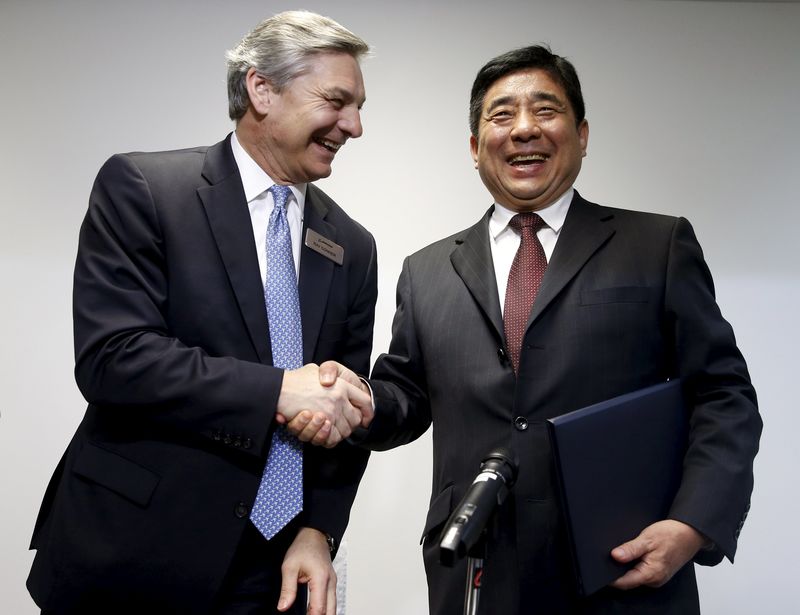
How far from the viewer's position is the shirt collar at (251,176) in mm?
1749

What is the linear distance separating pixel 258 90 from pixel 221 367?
67 cm

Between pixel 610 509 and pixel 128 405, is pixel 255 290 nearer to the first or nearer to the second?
pixel 128 405

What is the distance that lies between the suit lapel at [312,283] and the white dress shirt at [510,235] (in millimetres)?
404

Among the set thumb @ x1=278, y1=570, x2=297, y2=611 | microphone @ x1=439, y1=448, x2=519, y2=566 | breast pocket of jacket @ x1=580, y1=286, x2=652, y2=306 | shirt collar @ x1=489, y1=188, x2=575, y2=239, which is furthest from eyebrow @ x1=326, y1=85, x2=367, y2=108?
thumb @ x1=278, y1=570, x2=297, y2=611

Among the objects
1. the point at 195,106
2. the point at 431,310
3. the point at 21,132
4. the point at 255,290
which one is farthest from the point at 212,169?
the point at 21,132

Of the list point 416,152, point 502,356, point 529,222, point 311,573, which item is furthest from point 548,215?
point 416,152

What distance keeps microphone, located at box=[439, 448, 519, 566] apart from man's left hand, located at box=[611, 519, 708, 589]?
383 mm

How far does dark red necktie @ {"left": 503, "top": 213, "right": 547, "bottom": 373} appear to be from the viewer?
5.86 feet

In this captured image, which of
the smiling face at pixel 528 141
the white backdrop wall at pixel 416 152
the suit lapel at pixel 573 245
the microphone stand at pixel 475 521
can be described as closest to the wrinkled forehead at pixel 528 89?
the smiling face at pixel 528 141

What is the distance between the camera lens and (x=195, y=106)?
3275mm

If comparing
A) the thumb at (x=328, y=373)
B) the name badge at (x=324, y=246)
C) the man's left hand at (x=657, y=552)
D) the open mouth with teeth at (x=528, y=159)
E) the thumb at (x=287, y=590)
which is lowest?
the thumb at (x=287, y=590)

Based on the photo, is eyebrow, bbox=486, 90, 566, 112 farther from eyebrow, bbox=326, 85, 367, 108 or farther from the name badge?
the name badge

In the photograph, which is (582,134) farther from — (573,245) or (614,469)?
(614,469)

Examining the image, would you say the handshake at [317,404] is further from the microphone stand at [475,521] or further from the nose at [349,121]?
the nose at [349,121]
